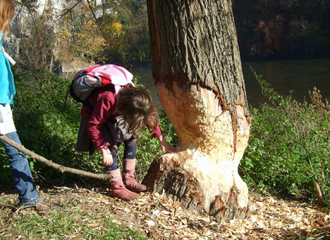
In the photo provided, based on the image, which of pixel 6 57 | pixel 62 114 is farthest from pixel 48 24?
pixel 6 57

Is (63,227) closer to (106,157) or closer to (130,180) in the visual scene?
(106,157)

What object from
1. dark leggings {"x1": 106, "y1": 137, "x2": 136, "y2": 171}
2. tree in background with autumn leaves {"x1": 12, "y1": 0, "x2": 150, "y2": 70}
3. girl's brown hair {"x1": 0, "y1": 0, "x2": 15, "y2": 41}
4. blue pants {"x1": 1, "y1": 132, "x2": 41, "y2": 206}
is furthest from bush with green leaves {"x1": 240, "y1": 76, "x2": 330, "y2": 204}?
tree in background with autumn leaves {"x1": 12, "y1": 0, "x2": 150, "y2": 70}

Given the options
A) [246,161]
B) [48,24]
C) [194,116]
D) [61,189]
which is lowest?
[246,161]

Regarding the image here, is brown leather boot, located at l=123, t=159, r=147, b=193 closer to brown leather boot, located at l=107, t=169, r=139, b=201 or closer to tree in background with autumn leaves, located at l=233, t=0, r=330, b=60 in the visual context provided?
brown leather boot, located at l=107, t=169, r=139, b=201

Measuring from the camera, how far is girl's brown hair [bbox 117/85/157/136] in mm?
2512

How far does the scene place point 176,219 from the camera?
2.69 m

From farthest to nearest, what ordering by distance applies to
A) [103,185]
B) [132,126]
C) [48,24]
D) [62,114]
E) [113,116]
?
[48,24] < [62,114] < [103,185] < [113,116] < [132,126]

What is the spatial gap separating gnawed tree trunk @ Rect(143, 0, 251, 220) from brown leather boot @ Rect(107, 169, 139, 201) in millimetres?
251

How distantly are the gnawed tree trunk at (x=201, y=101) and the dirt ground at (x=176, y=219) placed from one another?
4.8 inches

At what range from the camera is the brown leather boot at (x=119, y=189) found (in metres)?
2.81

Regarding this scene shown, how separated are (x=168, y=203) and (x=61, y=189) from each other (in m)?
1.04

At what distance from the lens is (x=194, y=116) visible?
113 inches

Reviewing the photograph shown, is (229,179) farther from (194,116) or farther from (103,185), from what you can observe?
(103,185)

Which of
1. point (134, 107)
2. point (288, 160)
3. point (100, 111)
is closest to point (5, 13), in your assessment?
point (100, 111)
